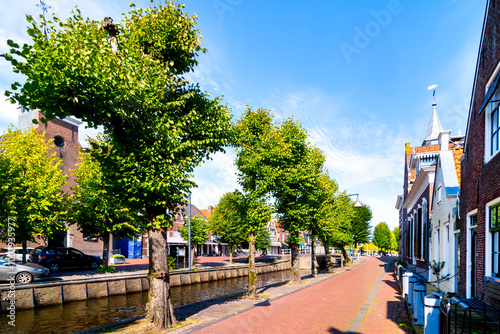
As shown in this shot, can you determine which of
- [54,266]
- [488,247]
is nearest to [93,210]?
[54,266]

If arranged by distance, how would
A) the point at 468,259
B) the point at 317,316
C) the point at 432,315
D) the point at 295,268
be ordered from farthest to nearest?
the point at 295,268
the point at 317,316
the point at 468,259
the point at 432,315

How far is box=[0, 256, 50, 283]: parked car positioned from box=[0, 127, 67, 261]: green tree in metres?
1.89

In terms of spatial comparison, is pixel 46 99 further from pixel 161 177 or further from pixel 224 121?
pixel 224 121

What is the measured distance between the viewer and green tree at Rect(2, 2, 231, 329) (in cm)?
724

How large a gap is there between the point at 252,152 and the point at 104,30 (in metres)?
9.07

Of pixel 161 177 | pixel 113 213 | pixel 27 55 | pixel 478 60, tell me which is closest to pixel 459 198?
pixel 478 60

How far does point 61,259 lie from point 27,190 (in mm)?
7641

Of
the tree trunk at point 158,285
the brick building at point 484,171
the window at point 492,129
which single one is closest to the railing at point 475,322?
the brick building at point 484,171

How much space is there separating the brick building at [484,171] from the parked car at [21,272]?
19853mm

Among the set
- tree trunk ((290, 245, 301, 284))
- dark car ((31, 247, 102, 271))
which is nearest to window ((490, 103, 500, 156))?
tree trunk ((290, 245, 301, 284))

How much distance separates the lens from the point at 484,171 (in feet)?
28.9

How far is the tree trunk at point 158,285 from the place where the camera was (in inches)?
343

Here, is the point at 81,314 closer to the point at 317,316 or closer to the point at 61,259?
the point at 317,316

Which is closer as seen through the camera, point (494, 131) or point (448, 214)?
point (494, 131)
